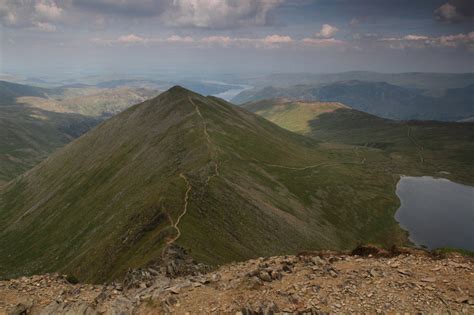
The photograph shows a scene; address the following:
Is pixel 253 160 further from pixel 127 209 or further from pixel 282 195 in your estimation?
pixel 127 209

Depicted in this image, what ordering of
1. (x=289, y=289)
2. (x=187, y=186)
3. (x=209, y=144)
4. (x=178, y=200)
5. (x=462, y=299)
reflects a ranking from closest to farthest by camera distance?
(x=462, y=299) < (x=289, y=289) < (x=178, y=200) < (x=187, y=186) < (x=209, y=144)

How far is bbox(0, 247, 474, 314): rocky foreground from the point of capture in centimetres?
2777

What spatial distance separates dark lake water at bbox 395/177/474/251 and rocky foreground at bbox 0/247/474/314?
349 ft

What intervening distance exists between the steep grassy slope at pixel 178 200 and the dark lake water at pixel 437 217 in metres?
7.45

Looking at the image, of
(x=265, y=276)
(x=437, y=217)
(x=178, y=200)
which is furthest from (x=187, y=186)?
(x=437, y=217)

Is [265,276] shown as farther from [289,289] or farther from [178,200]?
[178,200]

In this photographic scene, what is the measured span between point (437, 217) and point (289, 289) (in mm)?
152862

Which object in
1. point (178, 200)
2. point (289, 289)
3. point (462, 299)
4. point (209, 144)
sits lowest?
point (178, 200)

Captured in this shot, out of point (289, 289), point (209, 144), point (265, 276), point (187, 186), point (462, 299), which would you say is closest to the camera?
point (462, 299)

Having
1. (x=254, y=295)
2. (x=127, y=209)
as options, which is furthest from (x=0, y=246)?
(x=254, y=295)

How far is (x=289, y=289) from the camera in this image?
31500 millimetres

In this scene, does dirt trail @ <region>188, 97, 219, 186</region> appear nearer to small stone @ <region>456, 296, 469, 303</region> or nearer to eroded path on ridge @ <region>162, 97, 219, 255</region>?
eroded path on ridge @ <region>162, 97, 219, 255</region>

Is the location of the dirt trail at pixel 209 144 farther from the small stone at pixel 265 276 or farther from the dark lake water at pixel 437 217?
Answer: the dark lake water at pixel 437 217

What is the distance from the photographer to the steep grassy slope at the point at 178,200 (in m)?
69.1
